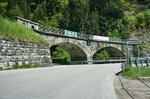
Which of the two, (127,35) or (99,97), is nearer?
(99,97)

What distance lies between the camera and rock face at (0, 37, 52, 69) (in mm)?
13525

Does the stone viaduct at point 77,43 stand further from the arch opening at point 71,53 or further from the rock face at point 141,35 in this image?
the rock face at point 141,35

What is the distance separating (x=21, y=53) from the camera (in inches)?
608

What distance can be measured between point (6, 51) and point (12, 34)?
241 centimetres

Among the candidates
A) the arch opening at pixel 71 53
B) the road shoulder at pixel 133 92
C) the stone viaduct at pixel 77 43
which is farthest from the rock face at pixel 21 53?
the arch opening at pixel 71 53

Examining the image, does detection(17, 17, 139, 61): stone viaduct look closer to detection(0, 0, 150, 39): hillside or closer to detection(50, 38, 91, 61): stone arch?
detection(50, 38, 91, 61): stone arch

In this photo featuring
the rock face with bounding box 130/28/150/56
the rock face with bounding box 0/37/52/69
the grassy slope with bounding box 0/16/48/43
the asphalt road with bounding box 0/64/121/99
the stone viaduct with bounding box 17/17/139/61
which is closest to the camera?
the asphalt road with bounding box 0/64/121/99

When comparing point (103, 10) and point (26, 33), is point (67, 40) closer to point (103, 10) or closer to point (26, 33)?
point (26, 33)

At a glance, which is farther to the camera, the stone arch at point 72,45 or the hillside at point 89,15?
the hillside at point 89,15

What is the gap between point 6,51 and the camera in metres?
13.8

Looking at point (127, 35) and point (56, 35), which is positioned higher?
point (127, 35)

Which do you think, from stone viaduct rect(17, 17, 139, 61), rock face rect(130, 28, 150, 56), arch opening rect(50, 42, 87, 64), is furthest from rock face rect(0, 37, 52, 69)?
rock face rect(130, 28, 150, 56)

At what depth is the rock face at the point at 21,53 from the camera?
13.5m

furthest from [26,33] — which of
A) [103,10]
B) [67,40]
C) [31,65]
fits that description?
[103,10]
